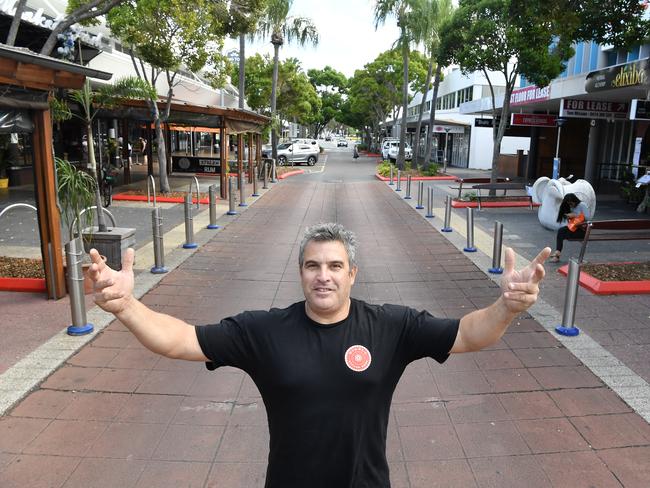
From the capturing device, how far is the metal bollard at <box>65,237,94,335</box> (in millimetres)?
5898

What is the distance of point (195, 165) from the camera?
83.3 feet

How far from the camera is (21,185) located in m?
19.6

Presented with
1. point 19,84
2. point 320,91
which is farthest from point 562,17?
point 320,91

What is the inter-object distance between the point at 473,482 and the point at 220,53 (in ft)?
52.7

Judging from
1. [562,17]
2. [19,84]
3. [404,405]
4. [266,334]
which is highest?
[562,17]

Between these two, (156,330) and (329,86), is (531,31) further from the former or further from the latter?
(329,86)

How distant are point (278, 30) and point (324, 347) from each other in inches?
1245

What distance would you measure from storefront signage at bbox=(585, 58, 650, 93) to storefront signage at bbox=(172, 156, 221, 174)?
1512 cm

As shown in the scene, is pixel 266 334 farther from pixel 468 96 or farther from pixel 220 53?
pixel 468 96

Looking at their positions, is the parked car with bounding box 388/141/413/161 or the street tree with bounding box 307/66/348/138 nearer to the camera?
the parked car with bounding box 388/141/413/161

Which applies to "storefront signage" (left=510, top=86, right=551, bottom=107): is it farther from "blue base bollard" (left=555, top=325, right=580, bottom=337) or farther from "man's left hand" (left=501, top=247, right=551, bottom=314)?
"man's left hand" (left=501, top=247, right=551, bottom=314)

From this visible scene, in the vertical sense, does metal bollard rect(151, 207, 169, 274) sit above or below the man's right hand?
below

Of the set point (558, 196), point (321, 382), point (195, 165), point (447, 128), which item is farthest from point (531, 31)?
point (447, 128)

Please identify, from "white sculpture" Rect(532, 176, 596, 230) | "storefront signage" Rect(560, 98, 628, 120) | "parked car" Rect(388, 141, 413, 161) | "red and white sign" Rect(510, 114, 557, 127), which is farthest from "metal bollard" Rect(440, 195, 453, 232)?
"parked car" Rect(388, 141, 413, 161)
